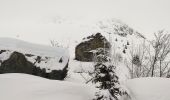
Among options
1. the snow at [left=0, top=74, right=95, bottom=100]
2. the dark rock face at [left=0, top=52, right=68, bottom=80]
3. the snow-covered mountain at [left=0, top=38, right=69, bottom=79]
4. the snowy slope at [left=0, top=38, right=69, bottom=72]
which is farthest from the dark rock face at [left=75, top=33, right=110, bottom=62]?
the snow at [left=0, top=74, right=95, bottom=100]

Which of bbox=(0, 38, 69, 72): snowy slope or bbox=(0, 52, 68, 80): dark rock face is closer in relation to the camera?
bbox=(0, 52, 68, 80): dark rock face

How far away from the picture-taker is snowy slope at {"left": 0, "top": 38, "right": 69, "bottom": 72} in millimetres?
7602

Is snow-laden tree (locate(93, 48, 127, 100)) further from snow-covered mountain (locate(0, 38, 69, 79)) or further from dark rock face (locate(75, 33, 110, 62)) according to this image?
dark rock face (locate(75, 33, 110, 62))

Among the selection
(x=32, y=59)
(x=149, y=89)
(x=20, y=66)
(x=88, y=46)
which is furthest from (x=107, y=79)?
(x=88, y=46)

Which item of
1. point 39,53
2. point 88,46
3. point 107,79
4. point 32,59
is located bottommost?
point 107,79

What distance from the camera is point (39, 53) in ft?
25.6

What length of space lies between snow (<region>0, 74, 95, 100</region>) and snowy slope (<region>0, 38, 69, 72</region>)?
286 cm

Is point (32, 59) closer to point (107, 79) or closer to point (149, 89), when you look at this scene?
point (107, 79)

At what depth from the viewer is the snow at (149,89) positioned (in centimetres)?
451

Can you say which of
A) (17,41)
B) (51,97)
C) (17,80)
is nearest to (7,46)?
(17,41)

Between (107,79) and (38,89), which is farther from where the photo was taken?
(107,79)

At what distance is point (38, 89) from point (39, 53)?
3.67 meters

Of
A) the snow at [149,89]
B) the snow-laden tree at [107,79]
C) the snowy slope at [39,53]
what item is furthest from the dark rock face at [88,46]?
the snow-laden tree at [107,79]

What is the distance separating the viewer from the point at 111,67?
4.52m
